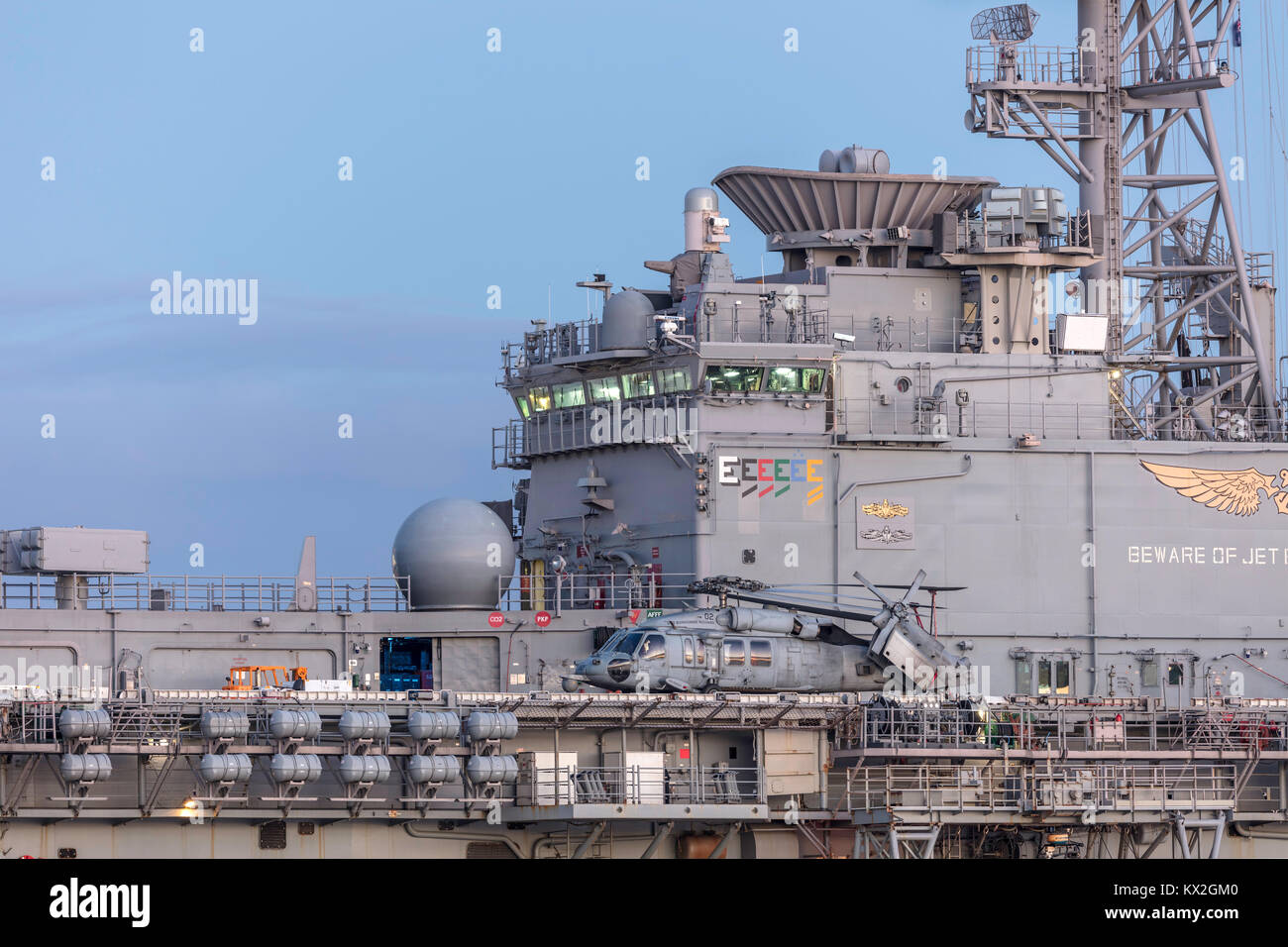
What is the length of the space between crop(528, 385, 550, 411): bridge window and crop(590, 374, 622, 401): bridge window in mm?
2047

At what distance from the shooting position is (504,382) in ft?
205

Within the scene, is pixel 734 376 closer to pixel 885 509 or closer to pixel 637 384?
pixel 637 384

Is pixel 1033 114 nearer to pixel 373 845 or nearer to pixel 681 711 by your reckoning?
pixel 681 711

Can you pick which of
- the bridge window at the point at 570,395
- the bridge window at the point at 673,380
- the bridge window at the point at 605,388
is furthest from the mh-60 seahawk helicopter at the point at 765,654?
the bridge window at the point at 570,395

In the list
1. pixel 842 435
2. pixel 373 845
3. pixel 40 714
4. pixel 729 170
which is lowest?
pixel 373 845

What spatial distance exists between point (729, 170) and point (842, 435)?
905 cm

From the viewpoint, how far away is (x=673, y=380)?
57.3 meters

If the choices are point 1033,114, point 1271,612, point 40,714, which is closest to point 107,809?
point 40,714

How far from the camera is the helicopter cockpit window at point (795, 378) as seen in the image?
5659 centimetres

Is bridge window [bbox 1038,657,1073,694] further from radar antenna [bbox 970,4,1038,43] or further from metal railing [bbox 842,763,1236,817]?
radar antenna [bbox 970,4,1038,43]

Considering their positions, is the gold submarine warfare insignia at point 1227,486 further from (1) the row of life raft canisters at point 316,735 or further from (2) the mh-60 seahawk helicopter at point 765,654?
(1) the row of life raft canisters at point 316,735
